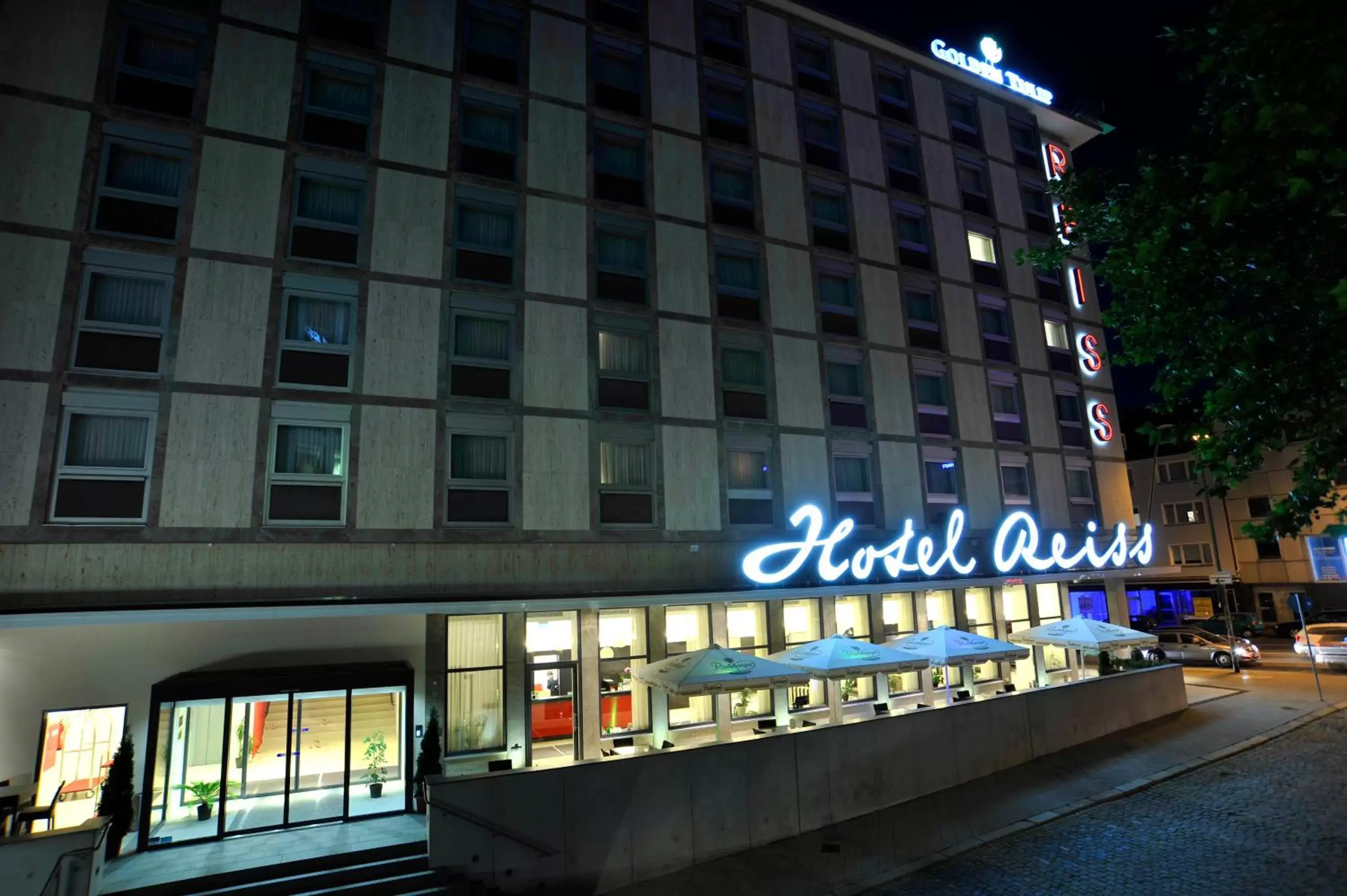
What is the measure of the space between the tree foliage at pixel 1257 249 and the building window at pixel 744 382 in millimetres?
9168

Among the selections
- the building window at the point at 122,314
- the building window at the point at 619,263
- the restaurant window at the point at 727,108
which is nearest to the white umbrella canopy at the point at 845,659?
the building window at the point at 619,263

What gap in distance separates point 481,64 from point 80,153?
28.9ft

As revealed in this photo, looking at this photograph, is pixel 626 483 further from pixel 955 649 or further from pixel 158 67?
pixel 158 67

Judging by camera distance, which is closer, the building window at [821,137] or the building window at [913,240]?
the building window at [821,137]

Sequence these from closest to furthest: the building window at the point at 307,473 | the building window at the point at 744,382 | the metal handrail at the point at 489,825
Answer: the metal handrail at the point at 489,825 < the building window at the point at 307,473 < the building window at the point at 744,382

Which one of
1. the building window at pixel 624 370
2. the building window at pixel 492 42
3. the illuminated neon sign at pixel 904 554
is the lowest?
the illuminated neon sign at pixel 904 554

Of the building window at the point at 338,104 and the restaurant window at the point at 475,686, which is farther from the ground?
the building window at the point at 338,104

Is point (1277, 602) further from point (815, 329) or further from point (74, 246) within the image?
point (74, 246)

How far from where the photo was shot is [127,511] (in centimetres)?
1298

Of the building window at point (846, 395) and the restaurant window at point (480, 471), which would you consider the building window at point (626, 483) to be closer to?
the restaurant window at point (480, 471)

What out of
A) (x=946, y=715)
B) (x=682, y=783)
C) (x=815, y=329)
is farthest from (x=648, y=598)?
(x=815, y=329)

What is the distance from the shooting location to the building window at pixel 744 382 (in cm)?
1903

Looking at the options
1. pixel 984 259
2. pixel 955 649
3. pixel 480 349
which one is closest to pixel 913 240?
pixel 984 259

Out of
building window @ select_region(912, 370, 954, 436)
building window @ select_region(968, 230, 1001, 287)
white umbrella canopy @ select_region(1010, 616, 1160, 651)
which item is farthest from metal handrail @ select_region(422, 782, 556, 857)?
building window @ select_region(968, 230, 1001, 287)
